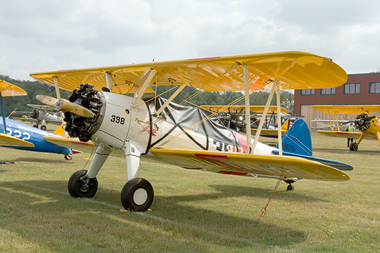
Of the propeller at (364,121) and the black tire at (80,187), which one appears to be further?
the propeller at (364,121)

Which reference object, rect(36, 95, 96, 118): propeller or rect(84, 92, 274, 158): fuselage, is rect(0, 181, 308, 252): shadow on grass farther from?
rect(36, 95, 96, 118): propeller

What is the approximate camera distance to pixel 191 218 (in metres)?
5.36

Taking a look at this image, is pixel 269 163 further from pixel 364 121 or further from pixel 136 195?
pixel 364 121

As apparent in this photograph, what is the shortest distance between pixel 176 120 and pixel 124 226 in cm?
237

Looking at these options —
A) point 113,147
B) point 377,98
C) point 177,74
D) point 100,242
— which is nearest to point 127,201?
point 113,147

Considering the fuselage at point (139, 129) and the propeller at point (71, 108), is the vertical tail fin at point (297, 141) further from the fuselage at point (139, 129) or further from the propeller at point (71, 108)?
the propeller at point (71, 108)

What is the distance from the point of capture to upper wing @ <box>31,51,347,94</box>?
492 centimetres

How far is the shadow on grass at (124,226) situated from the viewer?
396 cm

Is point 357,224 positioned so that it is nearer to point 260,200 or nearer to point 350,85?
point 260,200

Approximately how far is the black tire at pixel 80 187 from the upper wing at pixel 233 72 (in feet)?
6.27

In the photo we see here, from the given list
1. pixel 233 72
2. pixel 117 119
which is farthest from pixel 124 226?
pixel 233 72

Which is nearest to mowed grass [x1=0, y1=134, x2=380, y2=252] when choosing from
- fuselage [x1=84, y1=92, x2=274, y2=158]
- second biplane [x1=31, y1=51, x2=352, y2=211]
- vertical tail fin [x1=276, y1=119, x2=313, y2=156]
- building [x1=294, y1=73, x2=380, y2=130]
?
second biplane [x1=31, y1=51, x2=352, y2=211]

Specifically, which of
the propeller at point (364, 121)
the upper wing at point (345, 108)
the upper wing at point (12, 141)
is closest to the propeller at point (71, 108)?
the upper wing at point (12, 141)

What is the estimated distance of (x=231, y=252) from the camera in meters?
3.79
